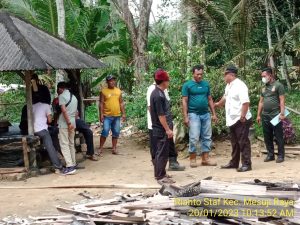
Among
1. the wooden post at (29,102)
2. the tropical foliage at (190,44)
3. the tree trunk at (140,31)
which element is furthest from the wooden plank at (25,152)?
the tree trunk at (140,31)

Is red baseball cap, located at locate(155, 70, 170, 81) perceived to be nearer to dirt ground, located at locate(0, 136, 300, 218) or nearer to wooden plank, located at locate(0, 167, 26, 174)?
dirt ground, located at locate(0, 136, 300, 218)

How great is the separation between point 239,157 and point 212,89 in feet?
9.97

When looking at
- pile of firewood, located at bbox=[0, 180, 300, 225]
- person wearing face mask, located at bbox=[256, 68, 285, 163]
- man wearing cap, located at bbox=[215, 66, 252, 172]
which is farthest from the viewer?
person wearing face mask, located at bbox=[256, 68, 285, 163]

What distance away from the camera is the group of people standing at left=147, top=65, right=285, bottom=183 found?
772 centimetres

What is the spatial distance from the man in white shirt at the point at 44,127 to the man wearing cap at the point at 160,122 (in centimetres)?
231

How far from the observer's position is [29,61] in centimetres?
870

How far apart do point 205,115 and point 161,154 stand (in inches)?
61.6

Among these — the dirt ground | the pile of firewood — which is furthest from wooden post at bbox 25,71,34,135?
the pile of firewood

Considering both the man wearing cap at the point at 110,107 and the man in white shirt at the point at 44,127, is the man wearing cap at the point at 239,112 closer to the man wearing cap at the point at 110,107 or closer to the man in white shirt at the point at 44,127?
the man wearing cap at the point at 110,107

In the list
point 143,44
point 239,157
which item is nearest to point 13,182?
point 239,157

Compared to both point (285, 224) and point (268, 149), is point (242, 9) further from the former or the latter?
point (285, 224)

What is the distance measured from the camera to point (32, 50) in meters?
9.00

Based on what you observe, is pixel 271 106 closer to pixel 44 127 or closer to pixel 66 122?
pixel 66 122

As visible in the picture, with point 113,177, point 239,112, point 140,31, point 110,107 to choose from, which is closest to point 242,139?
point 239,112
